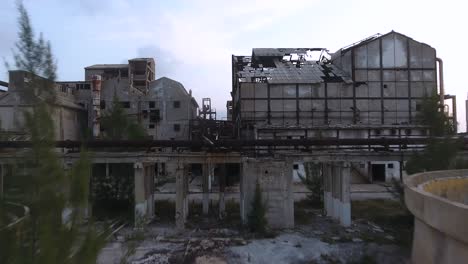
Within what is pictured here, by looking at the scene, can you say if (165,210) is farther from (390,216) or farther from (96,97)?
(96,97)

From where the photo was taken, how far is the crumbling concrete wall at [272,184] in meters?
20.5

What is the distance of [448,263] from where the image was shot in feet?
23.7

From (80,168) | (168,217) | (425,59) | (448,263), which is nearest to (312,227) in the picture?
(168,217)

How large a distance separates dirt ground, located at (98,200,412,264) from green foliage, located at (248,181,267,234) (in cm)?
41

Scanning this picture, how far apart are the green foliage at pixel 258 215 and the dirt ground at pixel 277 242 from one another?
0.41 metres

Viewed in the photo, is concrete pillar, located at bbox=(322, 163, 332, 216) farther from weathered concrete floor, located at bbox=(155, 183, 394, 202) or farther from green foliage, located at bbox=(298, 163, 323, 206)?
weathered concrete floor, located at bbox=(155, 183, 394, 202)

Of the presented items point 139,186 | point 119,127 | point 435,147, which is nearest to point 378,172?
point 435,147

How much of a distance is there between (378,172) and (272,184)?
25.1 m

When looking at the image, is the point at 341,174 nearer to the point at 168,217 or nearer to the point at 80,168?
the point at 168,217

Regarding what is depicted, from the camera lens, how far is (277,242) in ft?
60.9

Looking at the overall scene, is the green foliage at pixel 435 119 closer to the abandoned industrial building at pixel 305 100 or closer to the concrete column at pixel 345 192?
the concrete column at pixel 345 192

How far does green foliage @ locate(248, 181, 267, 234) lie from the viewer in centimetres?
1971

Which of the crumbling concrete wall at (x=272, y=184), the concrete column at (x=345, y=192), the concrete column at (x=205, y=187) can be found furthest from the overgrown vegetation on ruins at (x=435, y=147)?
the concrete column at (x=205, y=187)

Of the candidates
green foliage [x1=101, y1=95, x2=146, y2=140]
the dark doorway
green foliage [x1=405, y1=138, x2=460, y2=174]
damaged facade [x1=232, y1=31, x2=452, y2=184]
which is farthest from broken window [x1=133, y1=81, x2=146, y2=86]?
green foliage [x1=405, y1=138, x2=460, y2=174]
